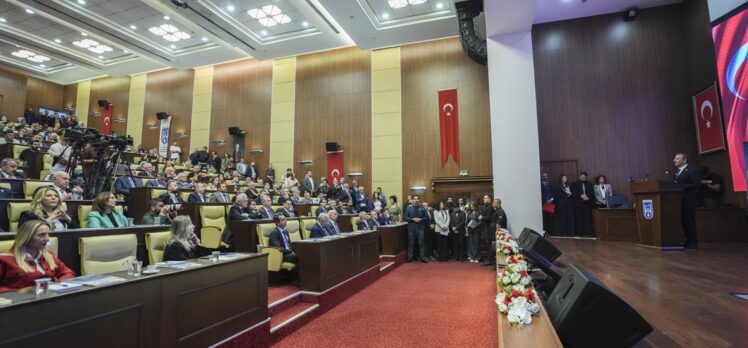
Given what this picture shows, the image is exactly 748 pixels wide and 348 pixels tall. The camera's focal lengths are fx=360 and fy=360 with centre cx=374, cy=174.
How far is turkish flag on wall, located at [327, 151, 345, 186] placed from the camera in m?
9.77

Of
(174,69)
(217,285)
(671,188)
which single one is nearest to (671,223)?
(671,188)

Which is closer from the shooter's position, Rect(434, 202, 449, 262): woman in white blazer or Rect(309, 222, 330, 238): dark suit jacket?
Rect(309, 222, 330, 238): dark suit jacket

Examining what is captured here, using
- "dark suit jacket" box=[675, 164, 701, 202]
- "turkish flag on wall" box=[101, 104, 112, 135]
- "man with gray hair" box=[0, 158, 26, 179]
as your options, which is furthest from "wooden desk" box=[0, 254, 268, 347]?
"turkish flag on wall" box=[101, 104, 112, 135]

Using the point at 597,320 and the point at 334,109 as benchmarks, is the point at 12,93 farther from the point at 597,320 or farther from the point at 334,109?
the point at 597,320

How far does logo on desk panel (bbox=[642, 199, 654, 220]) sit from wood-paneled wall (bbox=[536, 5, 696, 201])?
135 inches

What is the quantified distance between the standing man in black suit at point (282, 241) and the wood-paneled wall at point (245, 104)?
700 centimetres

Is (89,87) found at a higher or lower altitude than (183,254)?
higher

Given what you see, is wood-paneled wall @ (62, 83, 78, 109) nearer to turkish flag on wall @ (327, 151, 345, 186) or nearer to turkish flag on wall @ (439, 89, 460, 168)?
turkish flag on wall @ (327, 151, 345, 186)

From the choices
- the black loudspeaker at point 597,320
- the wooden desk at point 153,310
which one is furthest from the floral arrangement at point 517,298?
the wooden desk at point 153,310

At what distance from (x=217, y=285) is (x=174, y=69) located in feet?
40.1

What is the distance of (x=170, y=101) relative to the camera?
12.0 meters

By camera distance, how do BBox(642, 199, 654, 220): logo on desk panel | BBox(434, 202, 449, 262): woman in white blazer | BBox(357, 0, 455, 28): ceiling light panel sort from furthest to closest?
BBox(357, 0, 455, 28): ceiling light panel < BBox(434, 202, 449, 262): woman in white blazer < BBox(642, 199, 654, 220): logo on desk panel

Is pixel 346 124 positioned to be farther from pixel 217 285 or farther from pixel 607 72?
pixel 217 285

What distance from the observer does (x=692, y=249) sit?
408cm
